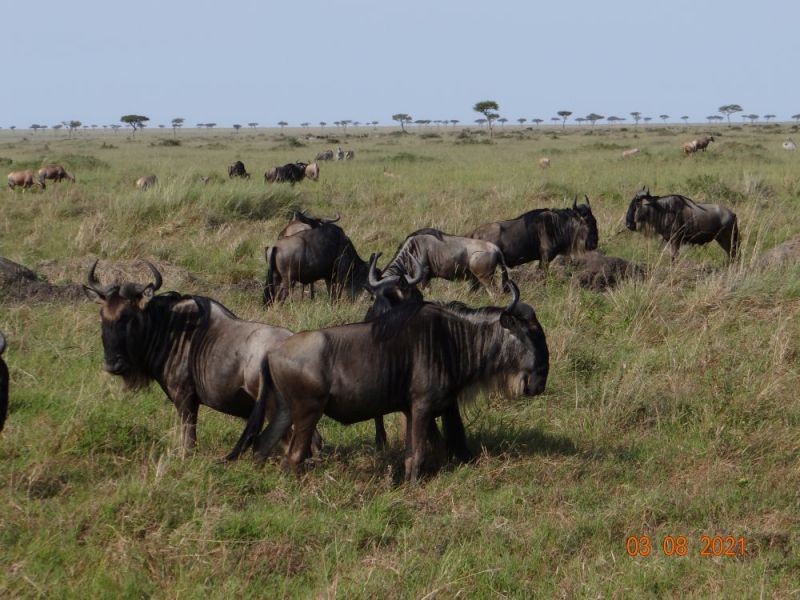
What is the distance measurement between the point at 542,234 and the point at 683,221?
8.38 ft

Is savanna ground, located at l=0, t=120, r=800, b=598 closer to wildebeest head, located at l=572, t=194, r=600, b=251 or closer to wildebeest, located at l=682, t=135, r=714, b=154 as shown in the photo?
wildebeest head, located at l=572, t=194, r=600, b=251

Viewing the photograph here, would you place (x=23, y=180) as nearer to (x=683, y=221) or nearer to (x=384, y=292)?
(x=683, y=221)

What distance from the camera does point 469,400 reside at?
492cm

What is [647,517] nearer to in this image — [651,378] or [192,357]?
[651,378]

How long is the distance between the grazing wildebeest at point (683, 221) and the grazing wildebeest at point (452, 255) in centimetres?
331

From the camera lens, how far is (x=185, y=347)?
511cm

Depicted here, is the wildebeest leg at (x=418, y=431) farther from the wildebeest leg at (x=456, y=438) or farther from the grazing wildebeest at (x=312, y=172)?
the grazing wildebeest at (x=312, y=172)

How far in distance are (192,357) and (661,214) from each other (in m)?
8.61

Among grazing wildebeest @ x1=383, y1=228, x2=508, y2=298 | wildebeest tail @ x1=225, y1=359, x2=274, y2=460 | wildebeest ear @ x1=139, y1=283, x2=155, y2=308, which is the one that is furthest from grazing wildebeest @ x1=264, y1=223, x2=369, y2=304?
wildebeest tail @ x1=225, y1=359, x2=274, y2=460

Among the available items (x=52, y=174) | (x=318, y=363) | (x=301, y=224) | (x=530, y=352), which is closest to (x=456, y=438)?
(x=530, y=352)

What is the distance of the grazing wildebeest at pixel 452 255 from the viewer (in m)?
8.97

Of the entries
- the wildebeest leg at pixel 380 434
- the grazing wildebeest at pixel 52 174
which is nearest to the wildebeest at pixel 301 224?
the wildebeest leg at pixel 380 434

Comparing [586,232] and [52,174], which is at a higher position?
[52,174]

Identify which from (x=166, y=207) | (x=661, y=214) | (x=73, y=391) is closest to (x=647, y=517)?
(x=73, y=391)
